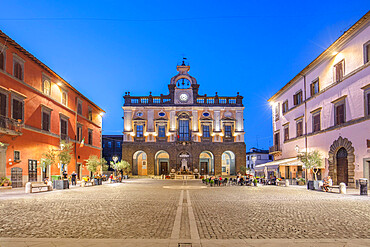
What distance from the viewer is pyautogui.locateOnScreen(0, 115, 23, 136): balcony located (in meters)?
22.7

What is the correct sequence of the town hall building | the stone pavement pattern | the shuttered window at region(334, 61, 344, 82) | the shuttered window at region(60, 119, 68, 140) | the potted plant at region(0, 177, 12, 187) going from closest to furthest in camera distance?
the stone pavement pattern, the potted plant at region(0, 177, 12, 187), the shuttered window at region(334, 61, 344, 82), the shuttered window at region(60, 119, 68, 140), the town hall building

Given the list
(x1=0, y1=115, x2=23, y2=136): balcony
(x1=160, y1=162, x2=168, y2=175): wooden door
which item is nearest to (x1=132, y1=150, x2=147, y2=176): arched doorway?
(x1=160, y1=162, x2=168, y2=175): wooden door

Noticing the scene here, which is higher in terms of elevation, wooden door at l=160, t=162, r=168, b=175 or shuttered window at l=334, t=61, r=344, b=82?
shuttered window at l=334, t=61, r=344, b=82

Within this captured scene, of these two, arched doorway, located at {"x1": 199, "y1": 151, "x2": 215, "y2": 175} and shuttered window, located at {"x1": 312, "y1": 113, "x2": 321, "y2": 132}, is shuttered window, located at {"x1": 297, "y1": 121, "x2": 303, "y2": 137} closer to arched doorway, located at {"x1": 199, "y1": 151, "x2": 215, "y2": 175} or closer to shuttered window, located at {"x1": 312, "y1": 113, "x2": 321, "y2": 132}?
shuttered window, located at {"x1": 312, "y1": 113, "x2": 321, "y2": 132}

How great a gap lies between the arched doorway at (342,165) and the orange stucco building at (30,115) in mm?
24398

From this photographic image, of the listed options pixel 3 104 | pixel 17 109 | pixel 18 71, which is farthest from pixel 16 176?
pixel 18 71

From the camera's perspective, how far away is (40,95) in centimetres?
2962

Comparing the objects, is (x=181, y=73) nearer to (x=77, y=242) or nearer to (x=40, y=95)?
(x=40, y=95)

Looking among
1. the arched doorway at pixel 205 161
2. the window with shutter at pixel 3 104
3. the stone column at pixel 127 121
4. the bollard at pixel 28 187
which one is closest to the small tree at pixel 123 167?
the stone column at pixel 127 121

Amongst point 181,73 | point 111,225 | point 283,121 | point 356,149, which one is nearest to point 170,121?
point 181,73

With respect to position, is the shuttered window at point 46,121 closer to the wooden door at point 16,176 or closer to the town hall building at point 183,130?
the wooden door at point 16,176

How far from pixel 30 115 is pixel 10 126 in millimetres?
4086

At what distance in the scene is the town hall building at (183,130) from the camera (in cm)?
5797

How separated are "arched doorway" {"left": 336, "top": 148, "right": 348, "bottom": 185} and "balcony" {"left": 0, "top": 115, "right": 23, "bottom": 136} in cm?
2465
